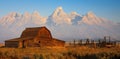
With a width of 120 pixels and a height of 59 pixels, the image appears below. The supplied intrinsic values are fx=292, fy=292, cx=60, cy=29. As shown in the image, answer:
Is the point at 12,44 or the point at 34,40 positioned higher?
the point at 34,40

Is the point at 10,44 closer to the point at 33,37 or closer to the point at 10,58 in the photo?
the point at 33,37

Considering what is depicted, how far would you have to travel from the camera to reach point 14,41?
229 feet

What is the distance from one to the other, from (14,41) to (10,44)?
2.09 m

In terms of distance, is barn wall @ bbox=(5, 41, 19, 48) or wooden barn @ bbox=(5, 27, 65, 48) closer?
barn wall @ bbox=(5, 41, 19, 48)

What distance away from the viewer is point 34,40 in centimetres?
7056

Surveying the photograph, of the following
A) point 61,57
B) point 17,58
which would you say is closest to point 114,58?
point 61,57

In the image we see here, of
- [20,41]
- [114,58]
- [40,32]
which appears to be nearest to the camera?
[114,58]

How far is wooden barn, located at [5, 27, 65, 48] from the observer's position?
69312 millimetres

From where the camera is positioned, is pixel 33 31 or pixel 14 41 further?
pixel 33 31

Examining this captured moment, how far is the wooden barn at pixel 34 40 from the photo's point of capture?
227 ft

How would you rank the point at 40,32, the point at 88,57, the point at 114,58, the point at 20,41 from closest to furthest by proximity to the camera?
1. the point at 114,58
2. the point at 88,57
3. the point at 20,41
4. the point at 40,32

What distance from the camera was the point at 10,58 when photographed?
29.3m

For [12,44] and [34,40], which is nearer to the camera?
[34,40]

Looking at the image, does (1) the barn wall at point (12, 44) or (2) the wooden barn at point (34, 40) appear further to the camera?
(2) the wooden barn at point (34, 40)
